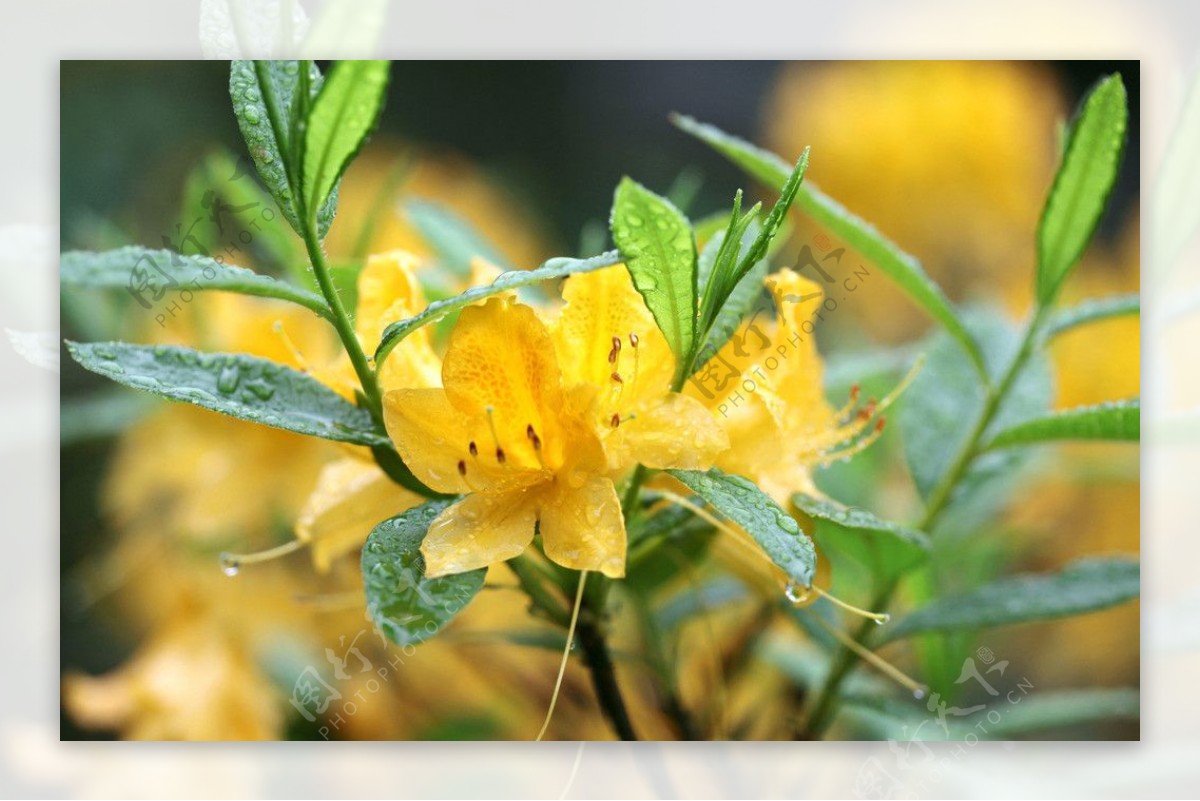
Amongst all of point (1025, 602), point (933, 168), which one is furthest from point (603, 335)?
point (933, 168)

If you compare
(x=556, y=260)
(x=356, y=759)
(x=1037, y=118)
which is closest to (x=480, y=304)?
(x=556, y=260)

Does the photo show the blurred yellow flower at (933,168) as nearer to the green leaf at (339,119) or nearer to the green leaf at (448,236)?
the green leaf at (448,236)

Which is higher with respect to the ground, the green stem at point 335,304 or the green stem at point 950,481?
the green stem at point 335,304

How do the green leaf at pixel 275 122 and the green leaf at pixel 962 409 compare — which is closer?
the green leaf at pixel 275 122

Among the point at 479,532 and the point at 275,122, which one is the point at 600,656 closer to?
the point at 479,532

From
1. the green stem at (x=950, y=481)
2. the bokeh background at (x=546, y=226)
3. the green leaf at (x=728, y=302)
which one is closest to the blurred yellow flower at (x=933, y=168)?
the bokeh background at (x=546, y=226)

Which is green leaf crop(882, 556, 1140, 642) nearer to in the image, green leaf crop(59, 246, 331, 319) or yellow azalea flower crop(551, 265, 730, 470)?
yellow azalea flower crop(551, 265, 730, 470)

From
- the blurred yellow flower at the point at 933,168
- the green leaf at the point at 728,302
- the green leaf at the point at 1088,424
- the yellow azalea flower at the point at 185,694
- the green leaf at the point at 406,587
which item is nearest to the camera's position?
the green leaf at the point at 406,587

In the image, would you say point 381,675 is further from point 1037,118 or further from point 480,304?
point 1037,118
